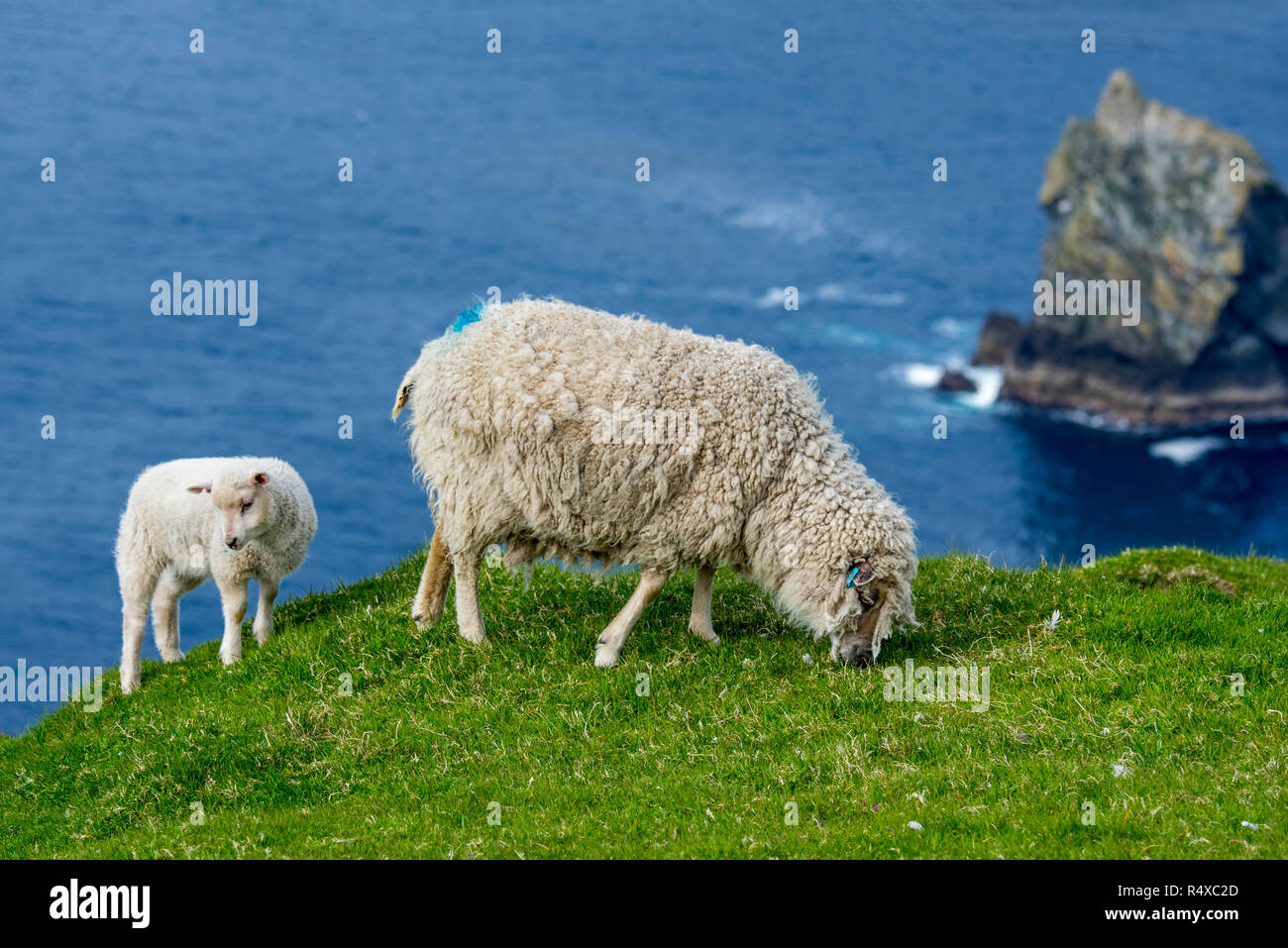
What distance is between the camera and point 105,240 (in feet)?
394

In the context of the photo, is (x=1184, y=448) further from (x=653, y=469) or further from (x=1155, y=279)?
(x=653, y=469)

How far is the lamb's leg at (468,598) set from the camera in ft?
46.0

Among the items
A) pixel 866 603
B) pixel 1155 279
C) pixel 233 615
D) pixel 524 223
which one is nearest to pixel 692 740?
pixel 866 603

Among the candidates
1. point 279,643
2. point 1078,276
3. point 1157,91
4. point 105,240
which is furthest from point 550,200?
point 279,643

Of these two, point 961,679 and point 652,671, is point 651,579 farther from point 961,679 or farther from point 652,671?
point 961,679

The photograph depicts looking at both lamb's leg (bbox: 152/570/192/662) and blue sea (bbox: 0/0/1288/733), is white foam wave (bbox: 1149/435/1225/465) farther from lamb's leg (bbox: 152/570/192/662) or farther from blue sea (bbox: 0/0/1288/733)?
lamb's leg (bbox: 152/570/192/662)

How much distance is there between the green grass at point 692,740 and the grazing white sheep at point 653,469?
2.75 ft

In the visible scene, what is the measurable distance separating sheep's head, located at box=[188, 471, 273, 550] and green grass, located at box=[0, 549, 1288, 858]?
49.3 inches

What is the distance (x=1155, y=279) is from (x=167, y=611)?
11208 cm

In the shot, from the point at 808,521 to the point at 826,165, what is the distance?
14293 cm

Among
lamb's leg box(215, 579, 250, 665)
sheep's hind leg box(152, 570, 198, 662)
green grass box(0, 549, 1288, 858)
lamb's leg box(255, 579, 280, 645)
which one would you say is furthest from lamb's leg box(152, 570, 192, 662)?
lamb's leg box(215, 579, 250, 665)

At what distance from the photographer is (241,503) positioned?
48.1 ft

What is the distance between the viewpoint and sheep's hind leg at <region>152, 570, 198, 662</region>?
16203 millimetres

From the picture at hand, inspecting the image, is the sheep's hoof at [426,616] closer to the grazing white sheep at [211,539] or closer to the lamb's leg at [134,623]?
the grazing white sheep at [211,539]
